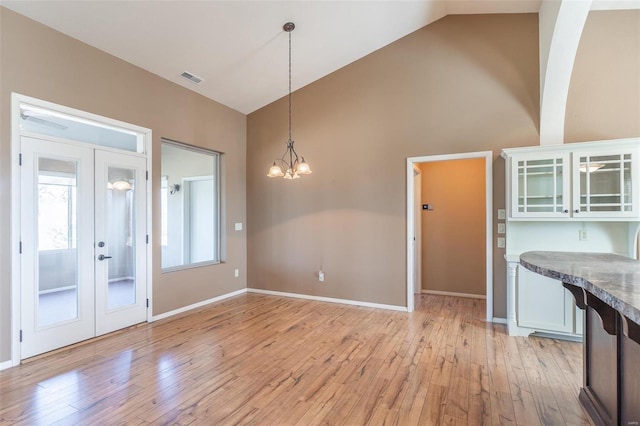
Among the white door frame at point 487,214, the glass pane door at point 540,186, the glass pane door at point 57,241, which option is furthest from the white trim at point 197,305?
the glass pane door at point 540,186

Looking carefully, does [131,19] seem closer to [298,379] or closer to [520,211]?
[298,379]

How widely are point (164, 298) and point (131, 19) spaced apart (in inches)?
133

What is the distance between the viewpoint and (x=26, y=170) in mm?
3088

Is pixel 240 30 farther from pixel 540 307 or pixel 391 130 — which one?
pixel 540 307

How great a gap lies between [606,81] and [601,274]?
11.1ft

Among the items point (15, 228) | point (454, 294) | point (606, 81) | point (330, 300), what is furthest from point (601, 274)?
point (15, 228)

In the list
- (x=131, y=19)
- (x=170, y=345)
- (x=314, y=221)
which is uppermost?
(x=131, y=19)

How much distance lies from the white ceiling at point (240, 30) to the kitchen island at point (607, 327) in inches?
136

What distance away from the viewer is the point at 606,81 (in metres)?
3.71

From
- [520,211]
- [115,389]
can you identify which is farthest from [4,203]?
[520,211]

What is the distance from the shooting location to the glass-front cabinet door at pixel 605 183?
10.8 ft

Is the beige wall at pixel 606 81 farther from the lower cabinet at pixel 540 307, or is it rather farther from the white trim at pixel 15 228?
the white trim at pixel 15 228

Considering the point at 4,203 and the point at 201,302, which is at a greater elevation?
the point at 4,203

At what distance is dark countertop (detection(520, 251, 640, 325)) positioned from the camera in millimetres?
1155
